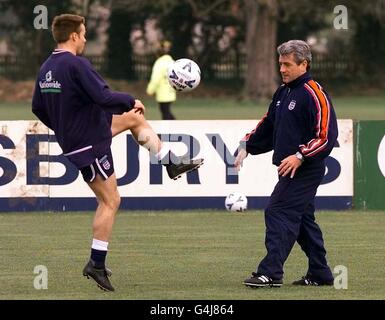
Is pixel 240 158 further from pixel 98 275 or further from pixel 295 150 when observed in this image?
pixel 98 275

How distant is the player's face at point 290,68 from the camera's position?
34.2 ft

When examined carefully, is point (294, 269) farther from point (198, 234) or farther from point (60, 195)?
point (60, 195)

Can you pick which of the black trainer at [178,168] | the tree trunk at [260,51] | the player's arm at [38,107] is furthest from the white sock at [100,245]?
the tree trunk at [260,51]

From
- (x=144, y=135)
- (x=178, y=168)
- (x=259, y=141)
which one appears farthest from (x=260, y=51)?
(x=144, y=135)

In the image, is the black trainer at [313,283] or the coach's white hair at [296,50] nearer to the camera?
the coach's white hair at [296,50]

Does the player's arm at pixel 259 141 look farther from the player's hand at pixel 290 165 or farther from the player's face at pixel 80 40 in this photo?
the player's face at pixel 80 40

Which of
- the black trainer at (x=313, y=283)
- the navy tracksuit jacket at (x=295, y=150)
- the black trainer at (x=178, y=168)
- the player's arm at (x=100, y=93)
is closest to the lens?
the player's arm at (x=100, y=93)

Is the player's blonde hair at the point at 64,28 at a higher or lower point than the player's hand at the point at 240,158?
higher

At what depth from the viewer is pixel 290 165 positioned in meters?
10.4

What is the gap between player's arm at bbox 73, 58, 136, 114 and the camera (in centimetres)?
998

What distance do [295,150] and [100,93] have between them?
164cm

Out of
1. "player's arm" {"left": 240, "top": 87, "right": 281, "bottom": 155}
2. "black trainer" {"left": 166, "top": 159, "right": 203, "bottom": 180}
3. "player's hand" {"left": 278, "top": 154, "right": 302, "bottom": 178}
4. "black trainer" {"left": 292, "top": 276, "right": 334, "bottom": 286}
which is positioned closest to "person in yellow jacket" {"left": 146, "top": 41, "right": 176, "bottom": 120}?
"black trainer" {"left": 166, "top": 159, "right": 203, "bottom": 180}

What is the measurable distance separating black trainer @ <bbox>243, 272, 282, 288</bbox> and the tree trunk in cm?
3149

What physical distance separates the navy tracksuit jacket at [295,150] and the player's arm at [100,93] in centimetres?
129
